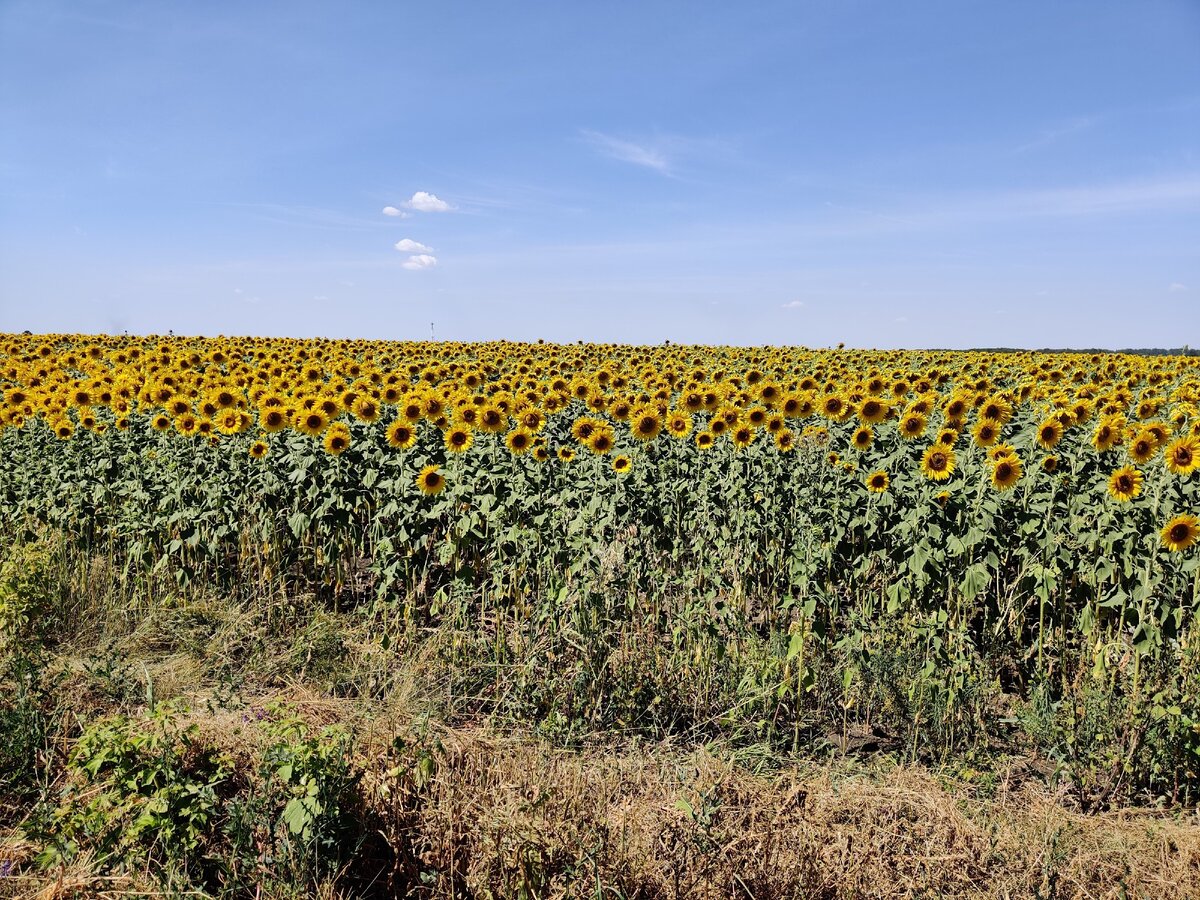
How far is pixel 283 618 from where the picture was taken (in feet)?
19.1

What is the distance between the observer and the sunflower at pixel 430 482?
5.85 metres

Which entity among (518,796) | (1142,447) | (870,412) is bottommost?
(518,796)

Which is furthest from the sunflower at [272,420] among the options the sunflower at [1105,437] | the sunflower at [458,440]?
the sunflower at [1105,437]

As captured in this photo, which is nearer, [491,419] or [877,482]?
[877,482]

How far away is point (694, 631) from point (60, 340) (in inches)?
1096

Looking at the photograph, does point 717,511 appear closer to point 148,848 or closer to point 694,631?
point 694,631

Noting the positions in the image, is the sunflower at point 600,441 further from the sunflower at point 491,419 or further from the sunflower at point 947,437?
the sunflower at point 947,437

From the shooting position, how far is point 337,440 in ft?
21.2

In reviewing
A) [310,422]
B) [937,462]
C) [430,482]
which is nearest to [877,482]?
[937,462]

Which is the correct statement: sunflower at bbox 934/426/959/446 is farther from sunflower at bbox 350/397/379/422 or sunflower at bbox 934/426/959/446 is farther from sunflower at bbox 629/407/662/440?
sunflower at bbox 350/397/379/422

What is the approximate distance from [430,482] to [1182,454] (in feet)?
16.3

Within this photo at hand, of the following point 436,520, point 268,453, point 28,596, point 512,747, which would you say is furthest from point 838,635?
point 28,596

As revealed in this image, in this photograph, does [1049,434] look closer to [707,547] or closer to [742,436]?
[742,436]

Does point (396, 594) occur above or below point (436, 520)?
below
